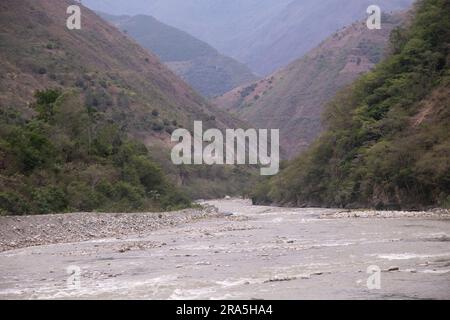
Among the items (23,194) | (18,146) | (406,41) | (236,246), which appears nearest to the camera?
(236,246)

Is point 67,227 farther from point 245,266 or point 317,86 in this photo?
point 317,86

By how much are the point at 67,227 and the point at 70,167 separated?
20.9m

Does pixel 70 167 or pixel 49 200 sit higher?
pixel 70 167

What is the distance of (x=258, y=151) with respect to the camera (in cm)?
15862

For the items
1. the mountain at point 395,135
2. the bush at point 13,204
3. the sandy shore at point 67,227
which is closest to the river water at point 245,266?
the sandy shore at point 67,227

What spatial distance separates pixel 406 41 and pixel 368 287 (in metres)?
60.6

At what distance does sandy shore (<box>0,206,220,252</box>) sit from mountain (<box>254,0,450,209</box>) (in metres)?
19.0

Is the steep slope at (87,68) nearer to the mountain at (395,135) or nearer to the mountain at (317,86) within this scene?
the mountain at (317,86)

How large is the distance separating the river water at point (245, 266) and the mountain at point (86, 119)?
2026 centimetres

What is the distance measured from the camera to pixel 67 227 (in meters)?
39.8

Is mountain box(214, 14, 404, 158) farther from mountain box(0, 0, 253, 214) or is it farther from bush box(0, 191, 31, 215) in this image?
bush box(0, 191, 31, 215)

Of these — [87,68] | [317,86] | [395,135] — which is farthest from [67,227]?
[317,86]

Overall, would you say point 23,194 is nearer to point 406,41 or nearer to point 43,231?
point 43,231

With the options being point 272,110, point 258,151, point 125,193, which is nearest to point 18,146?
point 125,193
